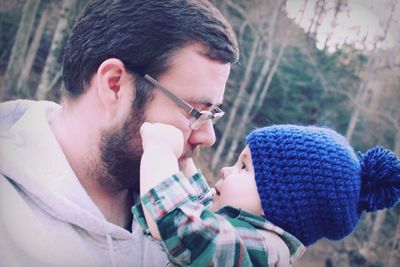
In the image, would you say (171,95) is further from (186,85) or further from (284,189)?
(284,189)

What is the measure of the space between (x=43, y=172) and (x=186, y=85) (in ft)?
2.63

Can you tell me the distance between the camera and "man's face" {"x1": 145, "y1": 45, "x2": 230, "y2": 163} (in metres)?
2.01

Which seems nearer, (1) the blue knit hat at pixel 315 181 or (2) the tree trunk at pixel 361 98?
(1) the blue knit hat at pixel 315 181

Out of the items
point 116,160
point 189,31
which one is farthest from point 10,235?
point 189,31

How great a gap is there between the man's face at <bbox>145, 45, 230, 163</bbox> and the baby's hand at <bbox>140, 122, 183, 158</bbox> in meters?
0.12

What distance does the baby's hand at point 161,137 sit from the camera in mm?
1790

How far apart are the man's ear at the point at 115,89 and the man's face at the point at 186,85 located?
0.12m

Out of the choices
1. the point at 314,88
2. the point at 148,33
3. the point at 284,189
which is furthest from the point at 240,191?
the point at 314,88

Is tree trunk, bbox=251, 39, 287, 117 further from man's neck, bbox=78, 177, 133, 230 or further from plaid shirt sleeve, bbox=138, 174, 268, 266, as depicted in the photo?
plaid shirt sleeve, bbox=138, 174, 268, 266

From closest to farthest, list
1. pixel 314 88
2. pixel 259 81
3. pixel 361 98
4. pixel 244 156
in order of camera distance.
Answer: pixel 244 156 → pixel 259 81 → pixel 361 98 → pixel 314 88

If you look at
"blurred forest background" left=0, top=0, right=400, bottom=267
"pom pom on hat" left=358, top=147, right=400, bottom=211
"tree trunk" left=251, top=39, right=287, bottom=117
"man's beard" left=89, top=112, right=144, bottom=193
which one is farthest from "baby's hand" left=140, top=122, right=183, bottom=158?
"tree trunk" left=251, top=39, right=287, bottom=117

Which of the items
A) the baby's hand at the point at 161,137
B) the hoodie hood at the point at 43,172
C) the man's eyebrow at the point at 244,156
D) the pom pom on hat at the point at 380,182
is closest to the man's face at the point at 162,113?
the baby's hand at the point at 161,137

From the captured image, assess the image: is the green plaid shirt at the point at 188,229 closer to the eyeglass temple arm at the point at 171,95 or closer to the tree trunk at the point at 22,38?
the eyeglass temple arm at the point at 171,95

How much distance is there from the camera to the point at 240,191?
7.21ft
